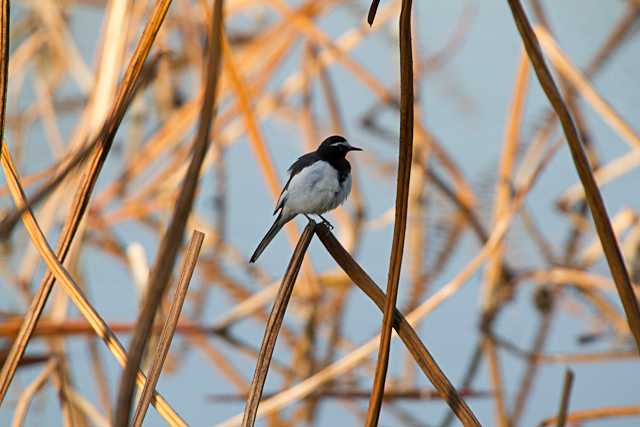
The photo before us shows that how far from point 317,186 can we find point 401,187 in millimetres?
1230

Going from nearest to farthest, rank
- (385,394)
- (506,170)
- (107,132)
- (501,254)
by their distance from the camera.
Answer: (107,132) < (385,394) < (506,170) < (501,254)

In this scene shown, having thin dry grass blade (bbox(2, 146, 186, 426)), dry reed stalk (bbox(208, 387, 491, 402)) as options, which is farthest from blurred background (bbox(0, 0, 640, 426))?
thin dry grass blade (bbox(2, 146, 186, 426))

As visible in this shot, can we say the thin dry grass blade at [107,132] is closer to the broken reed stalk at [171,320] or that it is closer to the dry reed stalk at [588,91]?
the broken reed stalk at [171,320]

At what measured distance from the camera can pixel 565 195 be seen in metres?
4.32

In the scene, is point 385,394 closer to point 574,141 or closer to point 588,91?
point 588,91

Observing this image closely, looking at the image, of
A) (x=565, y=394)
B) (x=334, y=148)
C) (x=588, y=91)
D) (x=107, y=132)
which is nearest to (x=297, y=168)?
(x=334, y=148)

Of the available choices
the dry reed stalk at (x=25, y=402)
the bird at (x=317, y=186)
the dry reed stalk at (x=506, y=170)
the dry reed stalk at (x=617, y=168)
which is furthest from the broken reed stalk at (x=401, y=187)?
the dry reed stalk at (x=617, y=168)

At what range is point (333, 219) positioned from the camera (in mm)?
4340

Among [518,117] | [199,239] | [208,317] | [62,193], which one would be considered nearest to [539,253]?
[518,117]

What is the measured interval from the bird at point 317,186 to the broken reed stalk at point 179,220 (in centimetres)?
141

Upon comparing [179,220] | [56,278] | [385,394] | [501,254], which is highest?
[501,254]

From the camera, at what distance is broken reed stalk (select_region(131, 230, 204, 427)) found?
116 centimetres

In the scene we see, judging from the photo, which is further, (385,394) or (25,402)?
(385,394)

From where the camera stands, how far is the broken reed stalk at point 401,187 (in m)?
0.99
